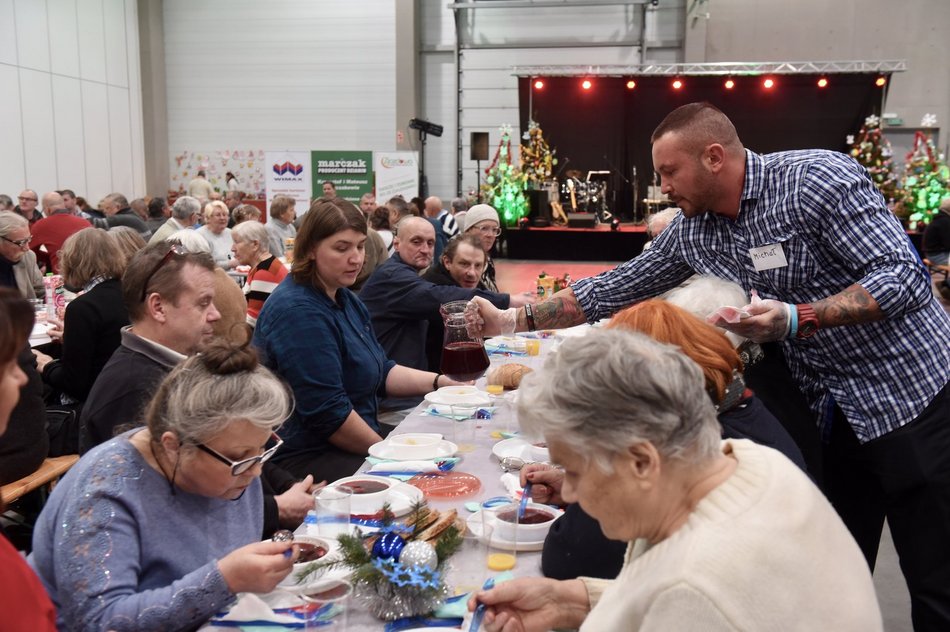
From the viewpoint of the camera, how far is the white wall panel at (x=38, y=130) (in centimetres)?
1290

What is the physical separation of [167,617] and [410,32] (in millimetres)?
15787

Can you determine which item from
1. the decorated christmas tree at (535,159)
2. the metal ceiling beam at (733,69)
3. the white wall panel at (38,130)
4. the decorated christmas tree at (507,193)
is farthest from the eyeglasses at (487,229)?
the white wall panel at (38,130)

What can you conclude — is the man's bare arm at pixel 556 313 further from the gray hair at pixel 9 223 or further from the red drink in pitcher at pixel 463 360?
the gray hair at pixel 9 223

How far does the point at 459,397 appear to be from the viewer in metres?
2.96

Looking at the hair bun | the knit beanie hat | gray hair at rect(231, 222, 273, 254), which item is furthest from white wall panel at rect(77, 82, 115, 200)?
the hair bun

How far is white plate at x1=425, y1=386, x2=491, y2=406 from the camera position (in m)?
2.91

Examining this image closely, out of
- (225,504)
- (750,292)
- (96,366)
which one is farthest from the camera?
(96,366)

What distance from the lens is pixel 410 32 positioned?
1598cm

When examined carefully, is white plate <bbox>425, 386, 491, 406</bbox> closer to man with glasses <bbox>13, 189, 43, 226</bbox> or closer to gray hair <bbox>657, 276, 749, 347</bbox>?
gray hair <bbox>657, 276, 749, 347</bbox>

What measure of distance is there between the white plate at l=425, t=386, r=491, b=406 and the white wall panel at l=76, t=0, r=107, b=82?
13.9 m

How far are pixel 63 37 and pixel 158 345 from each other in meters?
13.7

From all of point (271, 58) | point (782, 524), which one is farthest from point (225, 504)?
point (271, 58)

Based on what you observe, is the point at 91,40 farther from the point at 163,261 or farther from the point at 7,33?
the point at 163,261

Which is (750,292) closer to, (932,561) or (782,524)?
(932,561)
